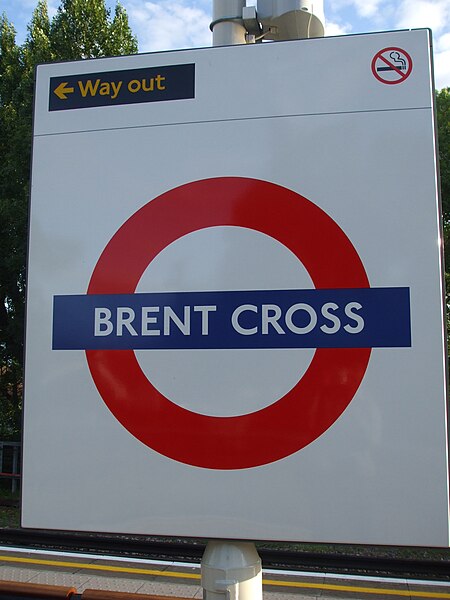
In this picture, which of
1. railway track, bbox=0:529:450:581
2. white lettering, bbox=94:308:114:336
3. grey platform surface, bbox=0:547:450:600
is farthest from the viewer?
railway track, bbox=0:529:450:581

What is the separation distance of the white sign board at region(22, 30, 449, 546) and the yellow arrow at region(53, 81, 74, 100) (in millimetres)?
80

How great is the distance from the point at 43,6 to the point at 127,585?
488 inches

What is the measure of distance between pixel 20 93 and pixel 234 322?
12.0m

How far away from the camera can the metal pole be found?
153 centimetres

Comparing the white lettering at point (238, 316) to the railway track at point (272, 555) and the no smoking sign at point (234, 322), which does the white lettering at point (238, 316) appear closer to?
the no smoking sign at point (234, 322)

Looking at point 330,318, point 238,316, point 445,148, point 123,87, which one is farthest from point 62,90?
point 445,148

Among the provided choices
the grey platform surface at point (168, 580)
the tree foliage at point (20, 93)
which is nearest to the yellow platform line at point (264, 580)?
the grey platform surface at point (168, 580)

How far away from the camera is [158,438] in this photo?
4.07 ft

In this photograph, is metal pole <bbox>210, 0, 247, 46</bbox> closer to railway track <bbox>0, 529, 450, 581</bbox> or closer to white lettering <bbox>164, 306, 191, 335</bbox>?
white lettering <bbox>164, 306, 191, 335</bbox>

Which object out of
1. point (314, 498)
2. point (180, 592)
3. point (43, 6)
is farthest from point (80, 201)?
point (43, 6)

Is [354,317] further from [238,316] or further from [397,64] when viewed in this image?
[397,64]

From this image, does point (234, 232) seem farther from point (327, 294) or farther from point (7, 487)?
point (7, 487)

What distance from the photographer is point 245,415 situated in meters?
1.22

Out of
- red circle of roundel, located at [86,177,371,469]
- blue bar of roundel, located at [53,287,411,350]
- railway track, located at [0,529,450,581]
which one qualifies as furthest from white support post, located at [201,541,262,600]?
railway track, located at [0,529,450,581]
